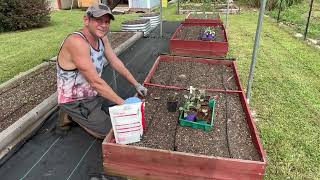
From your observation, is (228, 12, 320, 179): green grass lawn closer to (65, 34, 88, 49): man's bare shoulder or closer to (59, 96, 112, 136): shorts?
(59, 96, 112, 136): shorts

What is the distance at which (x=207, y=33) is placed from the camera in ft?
20.3

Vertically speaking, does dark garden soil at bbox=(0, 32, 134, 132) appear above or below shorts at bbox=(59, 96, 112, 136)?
below

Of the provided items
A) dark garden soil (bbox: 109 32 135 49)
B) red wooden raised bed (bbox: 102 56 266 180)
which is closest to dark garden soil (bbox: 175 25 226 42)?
dark garden soil (bbox: 109 32 135 49)

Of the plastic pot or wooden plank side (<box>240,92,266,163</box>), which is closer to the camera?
wooden plank side (<box>240,92,266,163</box>)

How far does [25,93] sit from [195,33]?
4.26 meters

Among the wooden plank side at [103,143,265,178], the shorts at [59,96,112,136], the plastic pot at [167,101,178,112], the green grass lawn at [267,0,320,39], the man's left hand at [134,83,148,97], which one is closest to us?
the wooden plank side at [103,143,265,178]

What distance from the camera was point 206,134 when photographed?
9.21ft

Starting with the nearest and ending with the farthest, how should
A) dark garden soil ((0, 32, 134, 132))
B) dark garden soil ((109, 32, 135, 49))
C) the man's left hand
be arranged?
the man's left hand < dark garden soil ((0, 32, 134, 132)) < dark garden soil ((109, 32, 135, 49))

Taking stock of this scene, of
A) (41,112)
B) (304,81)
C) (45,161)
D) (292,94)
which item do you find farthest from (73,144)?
(304,81)

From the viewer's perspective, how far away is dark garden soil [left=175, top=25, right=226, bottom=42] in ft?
21.3

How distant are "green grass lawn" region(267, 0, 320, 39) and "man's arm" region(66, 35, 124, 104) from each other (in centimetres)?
727

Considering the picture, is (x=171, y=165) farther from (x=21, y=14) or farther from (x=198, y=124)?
(x=21, y=14)

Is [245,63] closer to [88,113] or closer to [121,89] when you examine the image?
[121,89]

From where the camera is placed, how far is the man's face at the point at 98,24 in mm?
2654
